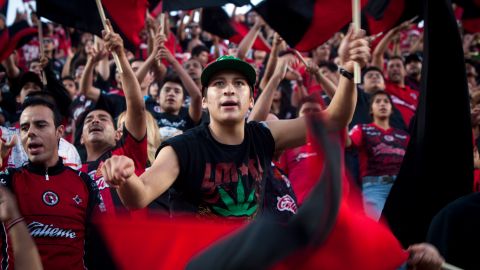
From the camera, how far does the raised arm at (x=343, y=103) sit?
323 cm

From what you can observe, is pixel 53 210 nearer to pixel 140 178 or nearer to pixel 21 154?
pixel 140 178

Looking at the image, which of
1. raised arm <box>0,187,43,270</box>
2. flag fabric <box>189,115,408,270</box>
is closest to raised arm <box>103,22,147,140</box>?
raised arm <box>0,187,43,270</box>

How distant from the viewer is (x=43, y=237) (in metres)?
3.73

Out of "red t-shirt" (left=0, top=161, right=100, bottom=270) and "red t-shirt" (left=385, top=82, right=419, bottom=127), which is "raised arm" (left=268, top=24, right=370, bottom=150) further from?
"red t-shirt" (left=385, top=82, right=419, bottom=127)

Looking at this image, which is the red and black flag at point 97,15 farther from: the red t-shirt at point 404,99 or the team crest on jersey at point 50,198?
the red t-shirt at point 404,99

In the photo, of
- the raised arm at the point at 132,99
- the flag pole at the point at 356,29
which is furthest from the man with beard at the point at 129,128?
the flag pole at the point at 356,29

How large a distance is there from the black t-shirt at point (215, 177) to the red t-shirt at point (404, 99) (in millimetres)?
4610

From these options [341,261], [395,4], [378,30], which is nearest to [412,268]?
[341,261]

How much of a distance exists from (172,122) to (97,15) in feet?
4.06

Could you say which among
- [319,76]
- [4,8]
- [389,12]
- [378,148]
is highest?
[4,8]

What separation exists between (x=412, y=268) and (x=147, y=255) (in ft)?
3.12

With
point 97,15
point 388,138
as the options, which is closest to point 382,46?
point 388,138

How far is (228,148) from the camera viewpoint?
11.2ft

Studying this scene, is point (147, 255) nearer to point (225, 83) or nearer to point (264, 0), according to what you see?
point (225, 83)
